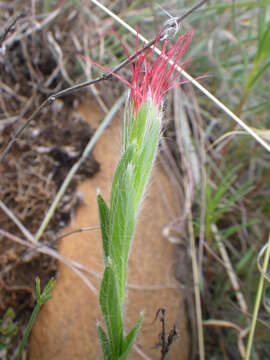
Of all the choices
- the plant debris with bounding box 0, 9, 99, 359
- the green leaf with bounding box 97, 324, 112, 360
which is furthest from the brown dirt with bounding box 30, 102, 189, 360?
the green leaf with bounding box 97, 324, 112, 360

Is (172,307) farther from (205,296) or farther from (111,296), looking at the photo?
(111,296)

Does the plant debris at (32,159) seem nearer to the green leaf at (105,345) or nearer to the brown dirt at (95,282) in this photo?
the brown dirt at (95,282)

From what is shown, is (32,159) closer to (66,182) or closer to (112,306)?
(66,182)

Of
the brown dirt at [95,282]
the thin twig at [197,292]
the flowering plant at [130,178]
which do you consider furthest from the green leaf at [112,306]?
the thin twig at [197,292]

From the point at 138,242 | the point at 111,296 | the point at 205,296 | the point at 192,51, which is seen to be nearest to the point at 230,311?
the point at 205,296

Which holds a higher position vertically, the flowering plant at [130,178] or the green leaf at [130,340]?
the flowering plant at [130,178]

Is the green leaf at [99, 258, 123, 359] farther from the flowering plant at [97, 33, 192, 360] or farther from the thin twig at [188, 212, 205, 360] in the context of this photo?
the thin twig at [188, 212, 205, 360]

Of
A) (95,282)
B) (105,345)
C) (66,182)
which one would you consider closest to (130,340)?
(105,345)
